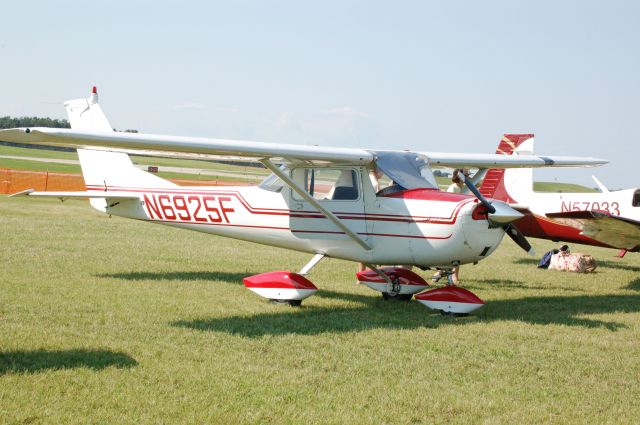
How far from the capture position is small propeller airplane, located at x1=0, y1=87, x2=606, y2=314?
8.10 metres

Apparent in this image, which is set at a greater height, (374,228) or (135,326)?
(374,228)

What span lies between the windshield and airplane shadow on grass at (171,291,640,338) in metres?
1.61

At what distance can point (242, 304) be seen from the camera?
28.6ft

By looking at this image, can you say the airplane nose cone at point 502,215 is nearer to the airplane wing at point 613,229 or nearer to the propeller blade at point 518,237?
the propeller blade at point 518,237

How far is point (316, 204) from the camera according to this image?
8.73 metres

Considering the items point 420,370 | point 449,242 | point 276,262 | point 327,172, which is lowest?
point 276,262

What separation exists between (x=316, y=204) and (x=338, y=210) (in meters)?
0.36

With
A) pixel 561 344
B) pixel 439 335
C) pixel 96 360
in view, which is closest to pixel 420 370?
pixel 439 335

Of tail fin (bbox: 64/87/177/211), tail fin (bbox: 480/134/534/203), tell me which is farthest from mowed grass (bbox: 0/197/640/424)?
tail fin (bbox: 480/134/534/203)

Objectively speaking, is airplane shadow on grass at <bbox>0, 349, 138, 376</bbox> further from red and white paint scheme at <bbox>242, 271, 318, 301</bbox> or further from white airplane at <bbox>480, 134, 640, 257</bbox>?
white airplane at <bbox>480, 134, 640, 257</bbox>

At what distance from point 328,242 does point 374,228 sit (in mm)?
699

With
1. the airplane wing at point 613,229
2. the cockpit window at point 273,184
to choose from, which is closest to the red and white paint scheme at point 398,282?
the cockpit window at point 273,184

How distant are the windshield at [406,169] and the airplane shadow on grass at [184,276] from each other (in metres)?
3.14

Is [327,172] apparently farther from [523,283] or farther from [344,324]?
[523,283]
